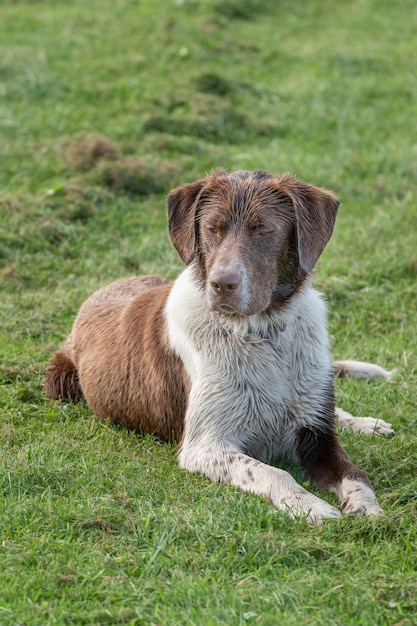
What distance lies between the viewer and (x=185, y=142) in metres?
10.6

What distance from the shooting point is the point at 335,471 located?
5207mm

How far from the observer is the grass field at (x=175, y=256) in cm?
416

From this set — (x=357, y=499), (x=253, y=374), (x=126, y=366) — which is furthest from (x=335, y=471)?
(x=126, y=366)

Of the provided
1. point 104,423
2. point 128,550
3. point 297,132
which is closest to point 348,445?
point 104,423

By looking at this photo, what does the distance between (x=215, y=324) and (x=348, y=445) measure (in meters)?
0.99

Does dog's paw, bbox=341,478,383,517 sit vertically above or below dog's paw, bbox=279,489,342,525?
below

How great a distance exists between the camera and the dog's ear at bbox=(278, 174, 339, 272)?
5.29 m

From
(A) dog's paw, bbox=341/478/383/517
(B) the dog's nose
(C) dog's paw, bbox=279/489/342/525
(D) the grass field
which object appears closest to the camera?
(D) the grass field

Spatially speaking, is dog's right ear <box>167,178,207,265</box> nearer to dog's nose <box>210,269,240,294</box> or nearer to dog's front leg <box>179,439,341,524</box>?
dog's nose <box>210,269,240,294</box>

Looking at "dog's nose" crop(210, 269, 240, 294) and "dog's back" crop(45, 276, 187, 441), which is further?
"dog's back" crop(45, 276, 187, 441)

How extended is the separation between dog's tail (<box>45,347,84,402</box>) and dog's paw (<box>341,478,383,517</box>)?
76.8 inches

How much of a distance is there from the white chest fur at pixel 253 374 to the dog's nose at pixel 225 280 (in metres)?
0.45

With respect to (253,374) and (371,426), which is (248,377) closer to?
(253,374)

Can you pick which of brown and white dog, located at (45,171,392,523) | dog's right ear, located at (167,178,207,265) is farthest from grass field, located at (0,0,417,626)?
dog's right ear, located at (167,178,207,265)
